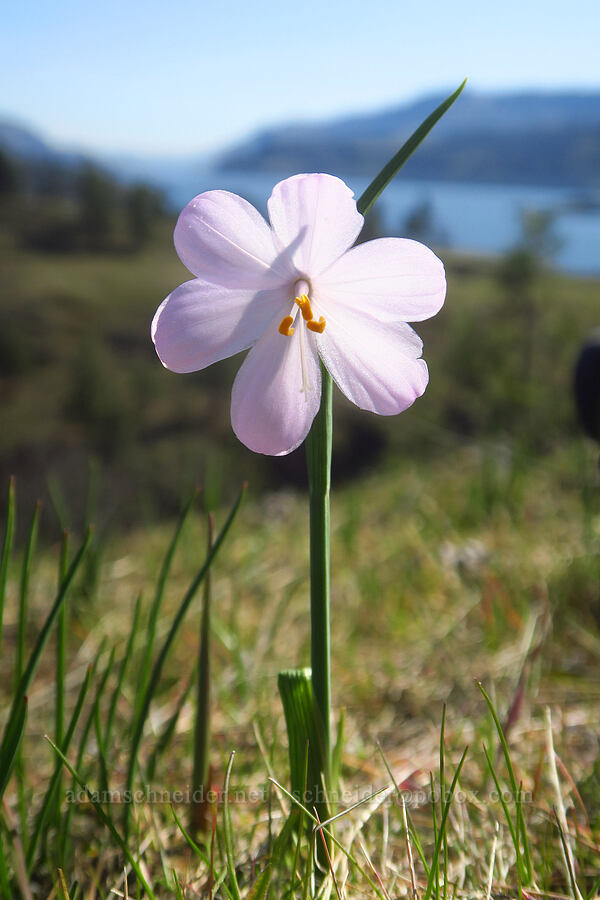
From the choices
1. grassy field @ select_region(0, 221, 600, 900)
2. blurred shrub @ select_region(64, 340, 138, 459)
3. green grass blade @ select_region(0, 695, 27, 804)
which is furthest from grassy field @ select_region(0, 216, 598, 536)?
green grass blade @ select_region(0, 695, 27, 804)

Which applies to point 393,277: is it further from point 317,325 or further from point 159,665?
point 159,665

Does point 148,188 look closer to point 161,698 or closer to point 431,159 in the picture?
point 161,698

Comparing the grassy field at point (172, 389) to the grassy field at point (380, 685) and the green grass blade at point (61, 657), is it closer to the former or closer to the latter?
the grassy field at point (380, 685)

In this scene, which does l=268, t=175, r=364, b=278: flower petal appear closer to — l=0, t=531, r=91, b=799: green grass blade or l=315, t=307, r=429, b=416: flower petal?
l=315, t=307, r=429, b=416: flower petal

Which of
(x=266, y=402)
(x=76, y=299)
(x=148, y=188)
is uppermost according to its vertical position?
(x=148, y=188)

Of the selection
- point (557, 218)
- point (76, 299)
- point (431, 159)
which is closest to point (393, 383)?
point (557, 218)

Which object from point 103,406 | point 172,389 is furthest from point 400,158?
point 172,389
